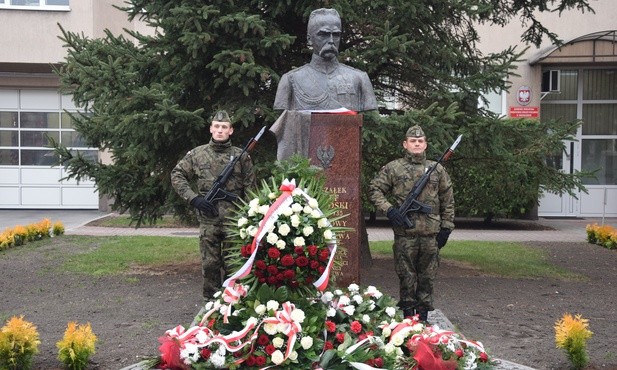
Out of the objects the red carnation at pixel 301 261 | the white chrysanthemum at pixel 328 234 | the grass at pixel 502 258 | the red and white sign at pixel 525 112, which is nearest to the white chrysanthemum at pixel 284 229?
the red carnation at pixel 301 261

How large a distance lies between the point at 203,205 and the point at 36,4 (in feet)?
55.4

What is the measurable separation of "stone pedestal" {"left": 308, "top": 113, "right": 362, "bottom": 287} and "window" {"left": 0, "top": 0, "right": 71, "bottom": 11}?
1718cm

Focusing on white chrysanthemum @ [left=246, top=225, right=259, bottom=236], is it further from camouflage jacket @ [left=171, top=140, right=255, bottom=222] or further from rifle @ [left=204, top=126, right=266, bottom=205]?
camouflage jacket @ [left=171, top=140, right=255, bottom=222]

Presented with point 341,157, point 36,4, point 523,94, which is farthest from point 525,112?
point 341,157

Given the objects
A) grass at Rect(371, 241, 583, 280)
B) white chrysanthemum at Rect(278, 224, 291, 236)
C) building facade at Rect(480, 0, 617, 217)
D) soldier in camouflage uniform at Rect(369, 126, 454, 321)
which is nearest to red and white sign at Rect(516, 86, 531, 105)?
building facade at Rect(480, 0, 617, 217)

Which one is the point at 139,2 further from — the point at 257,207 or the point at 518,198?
the point at 518,198

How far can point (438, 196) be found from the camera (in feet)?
24.2

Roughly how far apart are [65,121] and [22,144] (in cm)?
145

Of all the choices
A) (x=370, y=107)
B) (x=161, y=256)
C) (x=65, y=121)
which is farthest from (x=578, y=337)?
(x=65, y=121)

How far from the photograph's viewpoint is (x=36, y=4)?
22250 millimetres

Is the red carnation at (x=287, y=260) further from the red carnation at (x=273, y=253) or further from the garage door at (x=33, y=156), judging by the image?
the garage door at (x=33, y=156)

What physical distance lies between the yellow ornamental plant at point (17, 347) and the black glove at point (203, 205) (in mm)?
1912

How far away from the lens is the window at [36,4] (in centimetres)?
2202

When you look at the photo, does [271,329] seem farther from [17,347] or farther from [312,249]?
[17,347]
